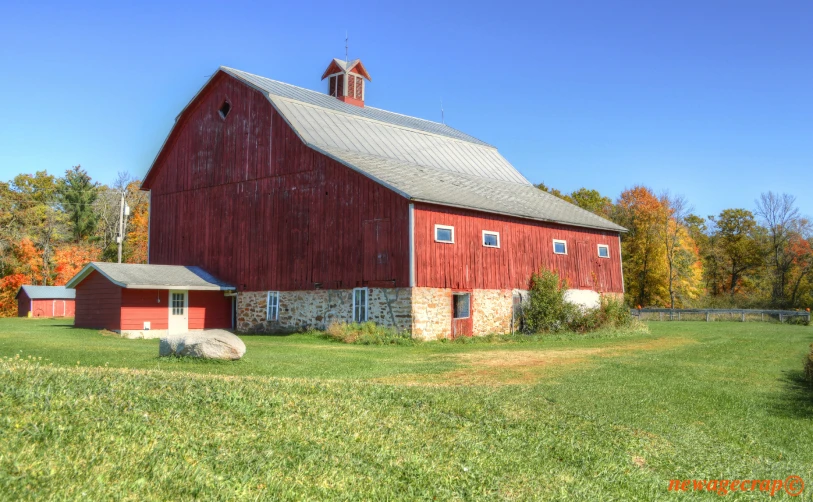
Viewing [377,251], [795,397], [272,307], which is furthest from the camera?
[272,307]

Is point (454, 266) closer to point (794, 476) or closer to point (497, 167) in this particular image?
point (497, 167)

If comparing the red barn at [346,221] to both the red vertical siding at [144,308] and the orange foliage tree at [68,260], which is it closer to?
the red vertical siding at [144,308]

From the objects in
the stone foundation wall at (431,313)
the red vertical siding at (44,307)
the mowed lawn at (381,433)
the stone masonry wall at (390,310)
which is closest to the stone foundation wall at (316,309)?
the stone masonry wall at (390,310)

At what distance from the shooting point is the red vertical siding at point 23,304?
156 ft

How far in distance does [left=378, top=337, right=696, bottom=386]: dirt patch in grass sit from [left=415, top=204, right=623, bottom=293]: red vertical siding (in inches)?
193

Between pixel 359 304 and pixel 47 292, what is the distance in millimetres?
32494

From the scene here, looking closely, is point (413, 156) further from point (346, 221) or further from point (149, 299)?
point (149, 299)

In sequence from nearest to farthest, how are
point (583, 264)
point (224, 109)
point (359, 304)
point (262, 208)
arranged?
1. point (359, 304)
2. point (262, 208)
3. point (224, 109)
4. point (583, 264)

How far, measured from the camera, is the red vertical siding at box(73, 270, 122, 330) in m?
27.0

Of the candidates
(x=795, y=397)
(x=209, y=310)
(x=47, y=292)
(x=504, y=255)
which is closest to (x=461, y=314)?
(x=504, y=255)

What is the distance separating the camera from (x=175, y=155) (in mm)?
33250

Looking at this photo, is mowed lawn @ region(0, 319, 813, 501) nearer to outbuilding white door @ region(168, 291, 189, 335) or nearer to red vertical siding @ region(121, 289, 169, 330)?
red vertical siding @ region(121, 289, 169, 330)

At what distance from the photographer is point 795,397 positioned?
13617 mm

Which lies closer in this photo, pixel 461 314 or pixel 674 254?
pixel 461 314
